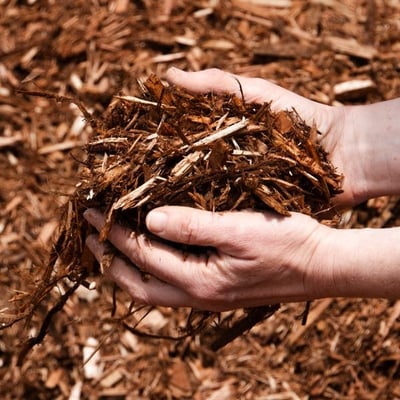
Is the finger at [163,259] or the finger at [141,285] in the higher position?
the finger at [163,259]

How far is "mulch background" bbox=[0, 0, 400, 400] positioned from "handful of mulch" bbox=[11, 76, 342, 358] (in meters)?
0.80

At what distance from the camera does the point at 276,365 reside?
2.85 m

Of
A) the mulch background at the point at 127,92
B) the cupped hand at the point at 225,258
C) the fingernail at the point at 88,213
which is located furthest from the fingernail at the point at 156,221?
the mulch background at the point at 127,92

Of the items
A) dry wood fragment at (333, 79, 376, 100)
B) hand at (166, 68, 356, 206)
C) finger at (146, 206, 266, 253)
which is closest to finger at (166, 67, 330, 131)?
hand at (166, 68, 356, 206)

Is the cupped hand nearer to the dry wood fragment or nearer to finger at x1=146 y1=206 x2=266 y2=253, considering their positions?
finger at x1=146 y1=206 x2=266 y2=253

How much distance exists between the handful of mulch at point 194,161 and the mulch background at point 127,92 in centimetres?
80

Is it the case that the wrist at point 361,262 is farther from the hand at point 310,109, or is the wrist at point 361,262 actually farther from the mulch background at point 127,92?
the mulch background at point 127,92

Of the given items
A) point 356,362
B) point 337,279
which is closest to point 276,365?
point 356,362

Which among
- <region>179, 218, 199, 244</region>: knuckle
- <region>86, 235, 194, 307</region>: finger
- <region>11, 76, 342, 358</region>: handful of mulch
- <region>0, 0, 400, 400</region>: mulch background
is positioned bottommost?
<region>0, 0, 400, 400</region>: mulch background

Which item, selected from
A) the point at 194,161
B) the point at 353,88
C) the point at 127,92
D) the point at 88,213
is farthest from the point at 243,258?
the point at 127,92

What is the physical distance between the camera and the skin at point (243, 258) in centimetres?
181

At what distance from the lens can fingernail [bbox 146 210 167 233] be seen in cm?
180

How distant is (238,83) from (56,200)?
53.0 inches

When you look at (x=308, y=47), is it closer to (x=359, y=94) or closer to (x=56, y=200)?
(x=359, y=94)
